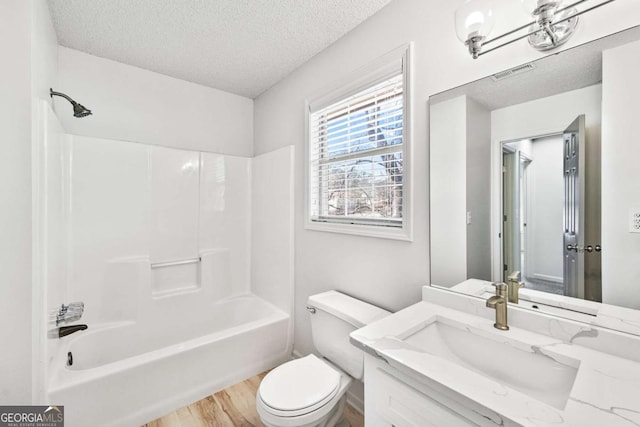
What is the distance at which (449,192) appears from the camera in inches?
51.6

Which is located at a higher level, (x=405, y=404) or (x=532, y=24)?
(x=532, y=24)

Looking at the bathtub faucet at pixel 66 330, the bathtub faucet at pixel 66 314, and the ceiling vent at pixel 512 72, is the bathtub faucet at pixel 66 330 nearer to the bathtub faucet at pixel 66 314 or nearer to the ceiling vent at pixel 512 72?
the bathtub faucet at pixel 66 314

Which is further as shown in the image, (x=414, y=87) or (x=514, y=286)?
(x=414, y=87)

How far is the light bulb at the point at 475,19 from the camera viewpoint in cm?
107

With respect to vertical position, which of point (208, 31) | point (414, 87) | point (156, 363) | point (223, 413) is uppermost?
point (208, 31)

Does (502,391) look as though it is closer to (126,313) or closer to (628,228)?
(628,228)

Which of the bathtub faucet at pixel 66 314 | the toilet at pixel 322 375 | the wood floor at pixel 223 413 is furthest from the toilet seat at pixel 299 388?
the bathtub faucet at pixel 66 314

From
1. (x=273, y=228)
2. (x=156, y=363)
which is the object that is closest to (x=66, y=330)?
(x=156, y=363)

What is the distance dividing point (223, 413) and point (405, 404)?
1.41 m

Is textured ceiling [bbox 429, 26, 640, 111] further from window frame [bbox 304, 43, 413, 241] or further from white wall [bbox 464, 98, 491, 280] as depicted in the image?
window frame [bbox 304, 43, 413, 241]

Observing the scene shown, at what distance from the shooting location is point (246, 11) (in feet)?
→ 5.33

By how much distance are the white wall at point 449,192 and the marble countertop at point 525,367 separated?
5.3 inches

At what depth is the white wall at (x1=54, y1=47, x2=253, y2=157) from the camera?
207 centimetres

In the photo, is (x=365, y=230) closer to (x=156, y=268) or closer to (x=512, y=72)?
(x=512, y=72)
